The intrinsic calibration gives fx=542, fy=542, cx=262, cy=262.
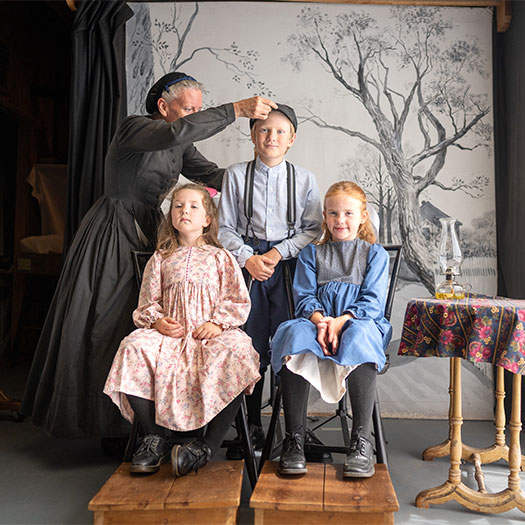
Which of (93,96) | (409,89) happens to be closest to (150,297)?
(93,96)

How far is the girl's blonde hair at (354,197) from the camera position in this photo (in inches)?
81.3

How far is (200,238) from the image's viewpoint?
2211 mm

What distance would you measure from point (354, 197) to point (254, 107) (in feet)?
1.72

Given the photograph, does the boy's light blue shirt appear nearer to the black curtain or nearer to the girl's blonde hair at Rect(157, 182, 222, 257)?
the girl's blonde hair at Rect(157, 182, 222, 257)

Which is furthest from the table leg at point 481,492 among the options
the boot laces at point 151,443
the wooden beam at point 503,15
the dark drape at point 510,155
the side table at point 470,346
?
the wooden beam at point 503,15

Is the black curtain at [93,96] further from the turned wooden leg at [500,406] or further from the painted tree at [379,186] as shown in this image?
the turned wooden leg at [500,406]

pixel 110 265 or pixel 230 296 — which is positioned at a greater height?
pixel 110 265

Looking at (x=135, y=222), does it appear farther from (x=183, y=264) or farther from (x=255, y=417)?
(x=255, y=417)

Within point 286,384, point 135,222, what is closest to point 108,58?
point 135,222

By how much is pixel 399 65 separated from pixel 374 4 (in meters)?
0.38

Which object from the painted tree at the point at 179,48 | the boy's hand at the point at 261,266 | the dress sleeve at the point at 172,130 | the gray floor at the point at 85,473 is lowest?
the gray floor at the point at 85,473

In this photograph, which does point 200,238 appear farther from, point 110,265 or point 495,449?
point 495,449

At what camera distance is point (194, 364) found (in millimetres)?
1862

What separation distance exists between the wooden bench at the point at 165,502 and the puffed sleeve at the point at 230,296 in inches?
22.0
